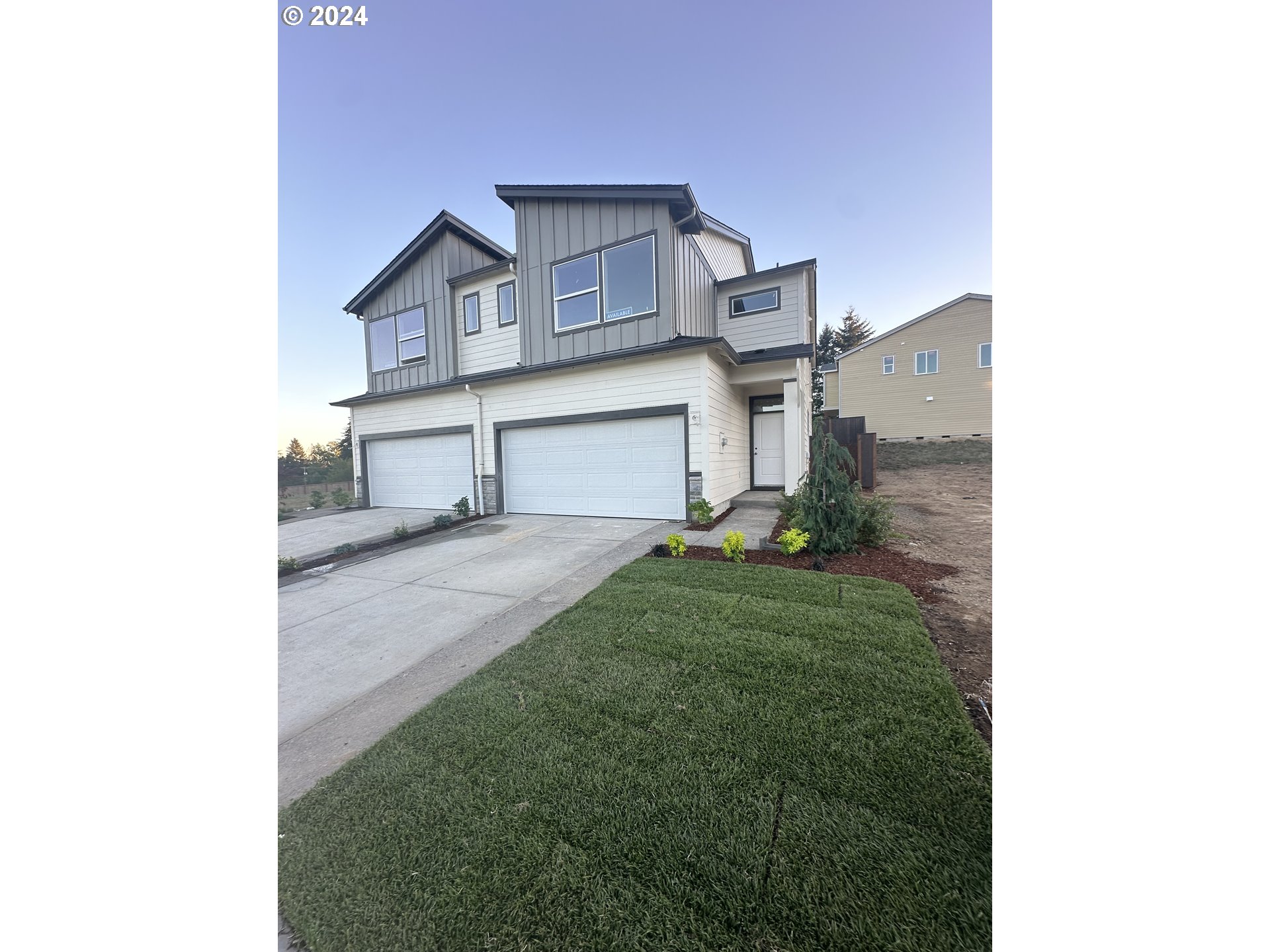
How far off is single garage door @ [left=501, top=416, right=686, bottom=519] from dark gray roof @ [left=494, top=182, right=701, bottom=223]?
3465 mm

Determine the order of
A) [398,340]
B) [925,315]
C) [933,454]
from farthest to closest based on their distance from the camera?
[925,315], [933,454], [398,340]

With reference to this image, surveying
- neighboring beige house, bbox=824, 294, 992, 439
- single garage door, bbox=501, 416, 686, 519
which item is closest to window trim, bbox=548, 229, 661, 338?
single garage door, bbox=501, 416, 686, 519

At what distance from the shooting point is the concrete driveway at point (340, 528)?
6152mm

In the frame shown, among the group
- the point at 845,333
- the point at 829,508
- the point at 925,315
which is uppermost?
the point at 845,333

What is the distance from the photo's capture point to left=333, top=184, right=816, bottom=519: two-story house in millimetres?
6766

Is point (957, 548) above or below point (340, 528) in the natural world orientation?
above

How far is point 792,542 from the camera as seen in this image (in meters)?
4.18

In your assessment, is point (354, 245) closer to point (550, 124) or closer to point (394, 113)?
point (394, 113)

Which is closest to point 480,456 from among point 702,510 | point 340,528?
point 340,528

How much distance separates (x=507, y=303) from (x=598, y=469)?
4346mm

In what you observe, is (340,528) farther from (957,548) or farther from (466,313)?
(957,548)
